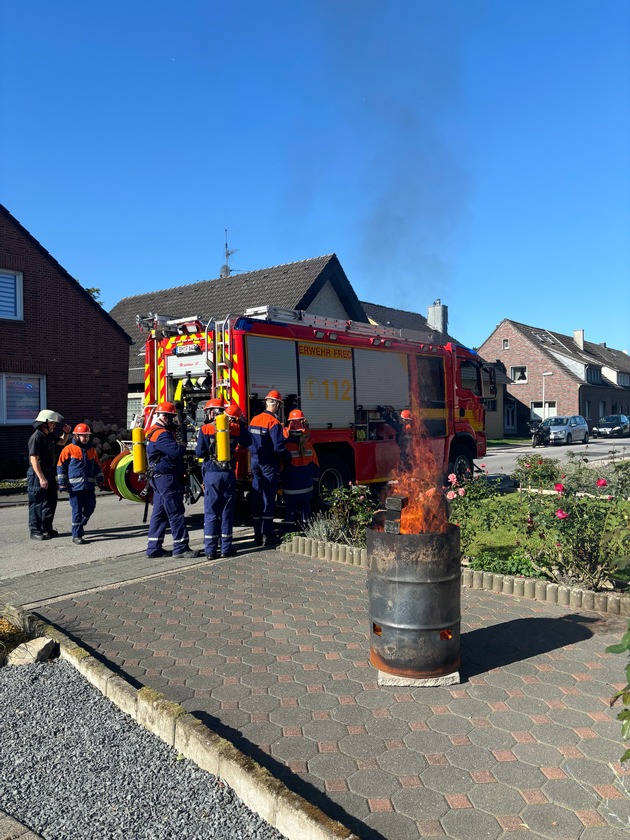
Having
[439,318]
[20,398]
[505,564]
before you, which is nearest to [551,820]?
[505,564]

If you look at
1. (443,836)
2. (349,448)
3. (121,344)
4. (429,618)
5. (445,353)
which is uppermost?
(121,344)

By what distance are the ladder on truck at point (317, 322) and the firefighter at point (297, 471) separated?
6.15 feet

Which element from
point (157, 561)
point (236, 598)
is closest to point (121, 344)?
point (157, 561)

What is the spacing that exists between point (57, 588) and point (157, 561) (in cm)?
Result: 130

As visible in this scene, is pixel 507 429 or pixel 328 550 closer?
pixel 328 550

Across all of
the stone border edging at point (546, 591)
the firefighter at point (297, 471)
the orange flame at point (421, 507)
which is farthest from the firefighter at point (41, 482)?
the orange flame at point (421, 507)

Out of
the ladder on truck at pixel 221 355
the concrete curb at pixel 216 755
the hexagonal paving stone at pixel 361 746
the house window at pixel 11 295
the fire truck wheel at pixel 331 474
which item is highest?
the house window at pixel 11 295

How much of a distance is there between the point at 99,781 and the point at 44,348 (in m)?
17.1

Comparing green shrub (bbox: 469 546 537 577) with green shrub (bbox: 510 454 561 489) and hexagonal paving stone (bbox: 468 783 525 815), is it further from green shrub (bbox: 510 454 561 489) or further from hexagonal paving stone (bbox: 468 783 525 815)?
hexagonal paving stone (bbox: 468 783 525 815)

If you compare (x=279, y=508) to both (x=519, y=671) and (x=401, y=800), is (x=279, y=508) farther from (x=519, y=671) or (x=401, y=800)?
(x=401, y=800)

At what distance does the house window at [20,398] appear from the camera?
17.8 meters

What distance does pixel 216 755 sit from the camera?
304 cm

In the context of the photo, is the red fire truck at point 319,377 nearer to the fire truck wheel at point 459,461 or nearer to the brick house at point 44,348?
the fire truck wheel at point 459,461

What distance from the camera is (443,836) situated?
2.63 meters
